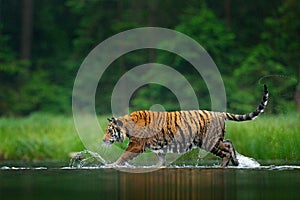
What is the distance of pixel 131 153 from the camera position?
14656mm

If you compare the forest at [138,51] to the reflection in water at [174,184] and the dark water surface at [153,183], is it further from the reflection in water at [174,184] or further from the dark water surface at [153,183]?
the reflection in water at [174,184]

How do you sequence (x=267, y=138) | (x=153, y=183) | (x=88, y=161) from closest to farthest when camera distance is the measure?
(x=153, y=183), (x=88, y=161), (x=267, y=138)

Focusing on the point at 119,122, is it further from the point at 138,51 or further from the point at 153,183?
the point at 138,51

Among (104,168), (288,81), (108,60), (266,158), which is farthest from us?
(108,60)

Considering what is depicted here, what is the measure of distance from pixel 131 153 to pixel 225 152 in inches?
61.9

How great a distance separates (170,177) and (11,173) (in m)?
2.58

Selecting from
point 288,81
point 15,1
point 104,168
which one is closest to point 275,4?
point 288,81

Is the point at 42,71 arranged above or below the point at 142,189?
above

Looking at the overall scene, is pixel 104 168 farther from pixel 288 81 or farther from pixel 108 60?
pixel 108 60

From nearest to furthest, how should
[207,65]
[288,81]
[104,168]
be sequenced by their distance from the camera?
[104,168]
[288,81]
[207,65]

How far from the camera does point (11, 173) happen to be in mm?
13609

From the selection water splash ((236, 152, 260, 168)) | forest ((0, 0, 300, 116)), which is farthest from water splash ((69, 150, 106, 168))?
forest ((0, 0, 300, 116))

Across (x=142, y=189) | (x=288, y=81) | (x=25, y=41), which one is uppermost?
(x=25, y=41)

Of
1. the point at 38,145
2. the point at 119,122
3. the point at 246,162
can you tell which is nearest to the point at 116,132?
the point at 119,122
